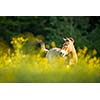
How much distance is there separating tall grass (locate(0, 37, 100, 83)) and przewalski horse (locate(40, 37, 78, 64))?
5 centimetres

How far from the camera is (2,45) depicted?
8.68 m

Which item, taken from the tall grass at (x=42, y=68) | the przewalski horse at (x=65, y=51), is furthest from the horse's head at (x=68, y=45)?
the tall grass at (x=42, y=68)

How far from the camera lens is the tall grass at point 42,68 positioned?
8648mm

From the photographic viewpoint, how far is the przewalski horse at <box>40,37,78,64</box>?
869cm

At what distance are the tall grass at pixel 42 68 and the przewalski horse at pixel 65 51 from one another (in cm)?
5

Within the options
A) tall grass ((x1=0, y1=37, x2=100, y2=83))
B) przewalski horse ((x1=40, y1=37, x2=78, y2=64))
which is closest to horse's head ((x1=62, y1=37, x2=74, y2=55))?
przewalski horse ((x1=40, y1=37, x2=78, y2=64))

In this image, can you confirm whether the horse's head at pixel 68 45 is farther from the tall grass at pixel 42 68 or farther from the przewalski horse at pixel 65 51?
the tall grass at pixel 42 68

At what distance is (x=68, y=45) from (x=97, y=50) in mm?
356

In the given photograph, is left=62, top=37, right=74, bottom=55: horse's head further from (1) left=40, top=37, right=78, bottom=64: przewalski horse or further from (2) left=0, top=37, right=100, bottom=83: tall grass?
(2) left=0, top=37, right=100, bottom=83: tall grass

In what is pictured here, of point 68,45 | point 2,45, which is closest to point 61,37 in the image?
point 68,45
